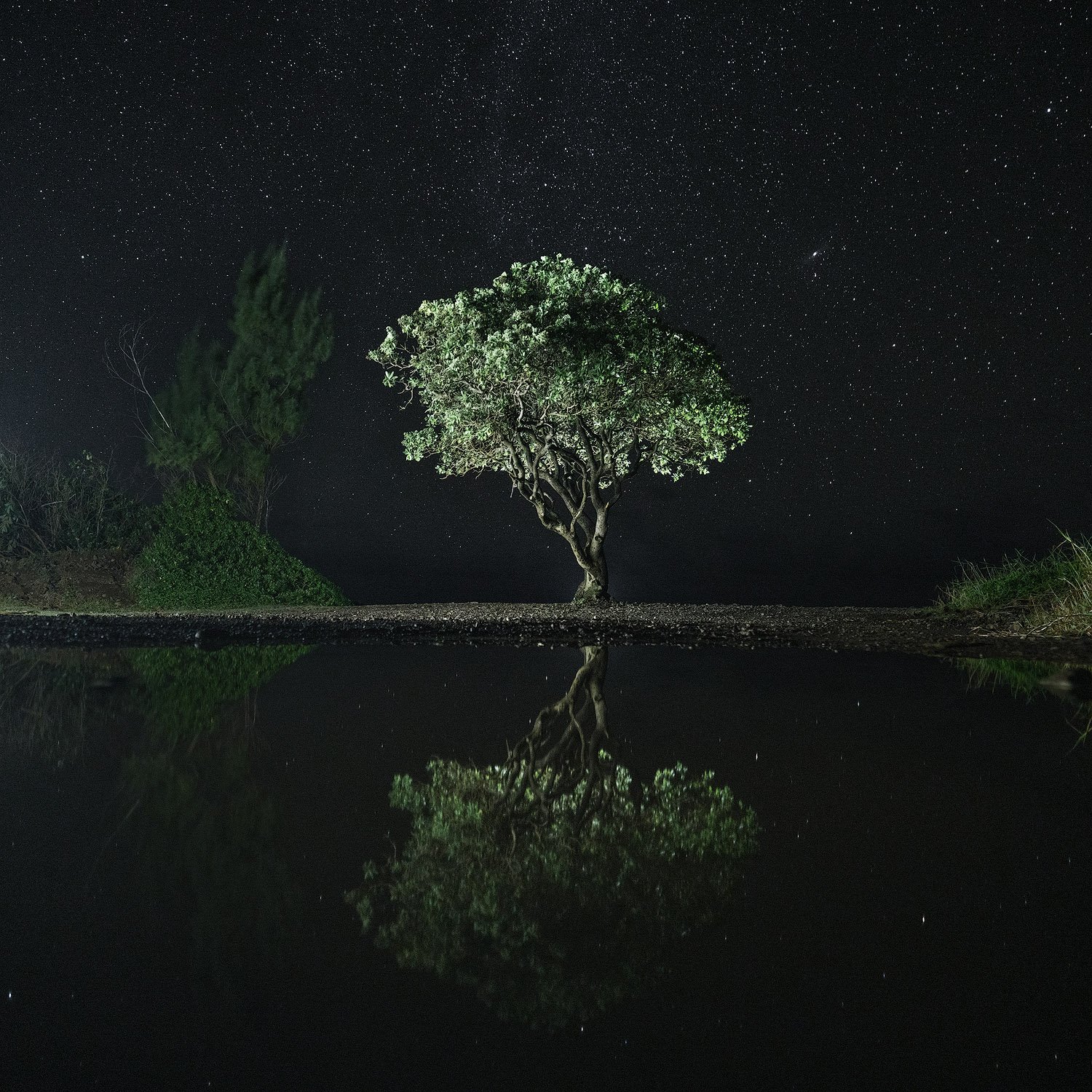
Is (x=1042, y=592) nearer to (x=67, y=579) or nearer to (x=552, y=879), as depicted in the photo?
(x=552, y=879)

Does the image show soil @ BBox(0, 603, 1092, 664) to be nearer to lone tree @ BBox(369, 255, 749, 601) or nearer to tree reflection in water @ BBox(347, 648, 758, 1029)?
lone tree @ BBox(369, 255, 749, 601)

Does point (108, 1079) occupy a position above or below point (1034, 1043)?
below

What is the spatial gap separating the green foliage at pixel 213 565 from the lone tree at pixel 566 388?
4.29 m

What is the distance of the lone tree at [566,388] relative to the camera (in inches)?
792

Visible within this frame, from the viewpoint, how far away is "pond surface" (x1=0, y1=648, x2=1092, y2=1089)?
2.45m

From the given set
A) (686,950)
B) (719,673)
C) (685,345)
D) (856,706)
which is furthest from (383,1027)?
(685,345)

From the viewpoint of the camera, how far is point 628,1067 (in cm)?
239

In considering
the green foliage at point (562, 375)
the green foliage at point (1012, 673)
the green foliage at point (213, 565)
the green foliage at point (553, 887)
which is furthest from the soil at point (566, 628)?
the green foliage at point (553, 887)

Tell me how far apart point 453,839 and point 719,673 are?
648 centimetres

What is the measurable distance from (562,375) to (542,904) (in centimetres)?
1715

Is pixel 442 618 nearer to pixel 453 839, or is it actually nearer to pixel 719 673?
pixel 719 673

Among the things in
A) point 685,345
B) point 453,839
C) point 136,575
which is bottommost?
point 136,575

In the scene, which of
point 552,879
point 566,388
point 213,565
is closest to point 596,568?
point 566,388

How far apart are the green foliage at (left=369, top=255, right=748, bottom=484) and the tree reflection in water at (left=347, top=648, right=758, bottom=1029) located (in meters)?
14.7
